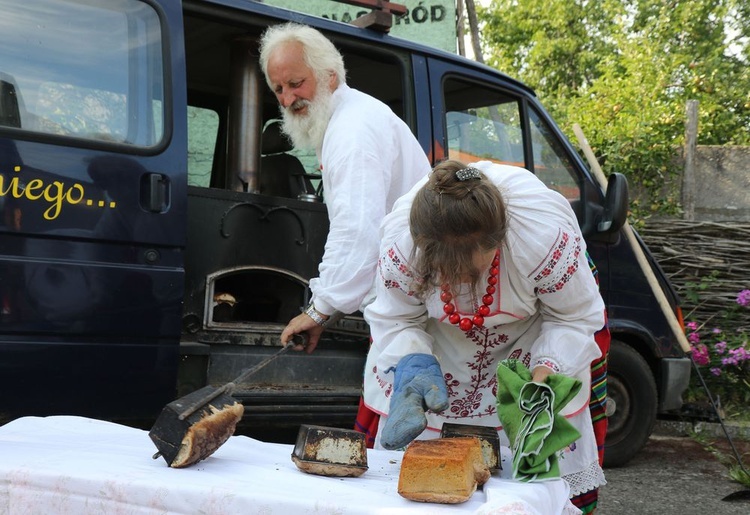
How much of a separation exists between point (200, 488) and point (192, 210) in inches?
86.6

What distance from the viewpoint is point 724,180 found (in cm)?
914

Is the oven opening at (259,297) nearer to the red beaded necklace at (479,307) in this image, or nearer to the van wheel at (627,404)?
the red beaded necklace at (479,307)

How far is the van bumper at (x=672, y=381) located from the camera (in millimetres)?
5086

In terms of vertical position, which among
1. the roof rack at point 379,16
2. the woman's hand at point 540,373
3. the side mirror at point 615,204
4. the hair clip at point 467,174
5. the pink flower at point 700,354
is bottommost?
the woman's hand at point 540,373

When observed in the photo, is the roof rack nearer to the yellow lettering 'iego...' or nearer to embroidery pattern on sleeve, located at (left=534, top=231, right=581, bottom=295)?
the yellow lettering 'iego...'

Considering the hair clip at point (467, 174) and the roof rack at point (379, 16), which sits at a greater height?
the roof rack at point (379, 16)

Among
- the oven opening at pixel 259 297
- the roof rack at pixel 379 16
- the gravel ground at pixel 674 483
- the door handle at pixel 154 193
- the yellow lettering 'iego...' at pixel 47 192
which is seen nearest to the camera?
the yellow lettering 'iego...' at pixel 47 192

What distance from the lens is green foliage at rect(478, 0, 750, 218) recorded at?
8.98 meters

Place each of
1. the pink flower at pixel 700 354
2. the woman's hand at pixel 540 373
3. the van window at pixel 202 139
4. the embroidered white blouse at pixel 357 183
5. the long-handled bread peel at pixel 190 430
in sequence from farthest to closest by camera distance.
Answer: the pink flower at pixel 700 354, the van window at pixel 202 139, the embroidered white blouse at pixel 357 183, the woman's hand at pixel 540 373, the long-handled bread peel at pixel 190 430

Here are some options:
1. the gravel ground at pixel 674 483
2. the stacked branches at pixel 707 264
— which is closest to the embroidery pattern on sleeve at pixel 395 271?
the gravel ground at pixel 674 483

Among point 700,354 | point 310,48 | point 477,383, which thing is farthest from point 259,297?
point 700,354

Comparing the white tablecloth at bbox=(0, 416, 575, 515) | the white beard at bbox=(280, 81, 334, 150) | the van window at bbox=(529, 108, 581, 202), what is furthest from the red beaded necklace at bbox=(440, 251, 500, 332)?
the van window at bbox=(529, 108, 581, 202)

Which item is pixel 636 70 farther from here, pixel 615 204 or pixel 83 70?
pixel 83 70

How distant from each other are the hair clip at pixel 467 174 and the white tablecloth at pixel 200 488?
665mm
